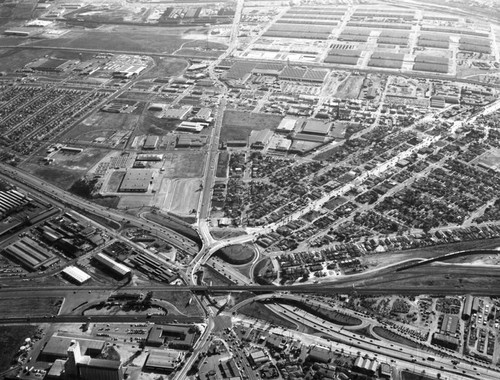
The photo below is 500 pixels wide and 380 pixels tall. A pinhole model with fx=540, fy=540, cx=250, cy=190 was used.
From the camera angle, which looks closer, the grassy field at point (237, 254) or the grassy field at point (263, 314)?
the grassy field at point (263, 314)

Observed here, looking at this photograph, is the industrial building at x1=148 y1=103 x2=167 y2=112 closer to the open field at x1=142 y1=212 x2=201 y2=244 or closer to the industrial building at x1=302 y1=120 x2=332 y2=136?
the industrial building at x1=302 y1=120 x2=332 y2=136

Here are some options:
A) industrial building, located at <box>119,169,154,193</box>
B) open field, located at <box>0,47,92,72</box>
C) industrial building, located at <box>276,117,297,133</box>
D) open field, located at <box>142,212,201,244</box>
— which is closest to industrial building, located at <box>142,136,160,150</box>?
industrial building, located at <box>119,169,154,193</box>

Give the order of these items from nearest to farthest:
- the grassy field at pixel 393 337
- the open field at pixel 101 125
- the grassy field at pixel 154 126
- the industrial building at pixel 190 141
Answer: the grassy field at pixel 393 337 → the industrial building at pixel 190 141 → the open field at pixel 101 125 → the grassy field at pixel 154 126

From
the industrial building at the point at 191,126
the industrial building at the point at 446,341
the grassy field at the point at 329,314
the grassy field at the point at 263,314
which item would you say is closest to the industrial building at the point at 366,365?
the grassy field at the point at 329,314

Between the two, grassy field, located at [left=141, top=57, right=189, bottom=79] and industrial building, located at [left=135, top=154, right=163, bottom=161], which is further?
grassy field, located at [left=141, top=57, right=189, bottom=79]

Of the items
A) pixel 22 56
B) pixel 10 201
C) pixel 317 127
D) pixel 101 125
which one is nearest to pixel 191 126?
pixel 101 125

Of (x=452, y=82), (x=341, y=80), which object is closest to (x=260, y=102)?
(x=341, y=80)

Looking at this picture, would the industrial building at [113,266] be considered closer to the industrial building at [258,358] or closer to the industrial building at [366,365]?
the industrial building at [258,358]
